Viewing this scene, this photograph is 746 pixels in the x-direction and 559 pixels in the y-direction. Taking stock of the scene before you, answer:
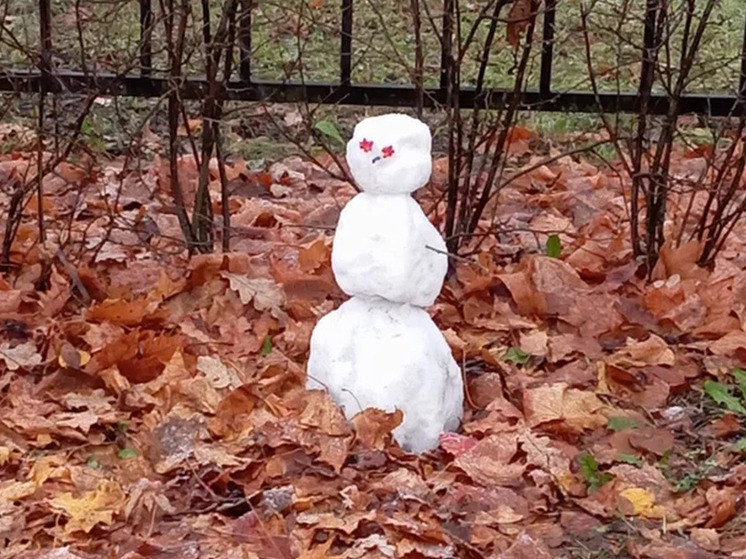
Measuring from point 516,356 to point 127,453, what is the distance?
91 cm

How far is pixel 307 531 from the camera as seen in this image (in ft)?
8.23

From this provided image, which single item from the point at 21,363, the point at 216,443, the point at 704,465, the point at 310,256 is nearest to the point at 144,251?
the point at 310,256

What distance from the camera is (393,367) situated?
2752 millimetres

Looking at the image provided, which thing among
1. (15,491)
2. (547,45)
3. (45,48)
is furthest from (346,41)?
(15,491)

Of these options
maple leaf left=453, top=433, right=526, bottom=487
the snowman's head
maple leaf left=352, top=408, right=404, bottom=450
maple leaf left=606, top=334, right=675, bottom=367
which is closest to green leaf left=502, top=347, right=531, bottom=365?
maple leaf left=606, top=334, right=675, bottom=367

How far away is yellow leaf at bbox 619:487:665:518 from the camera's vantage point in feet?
8.60

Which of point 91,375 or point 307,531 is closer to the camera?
point 307,531

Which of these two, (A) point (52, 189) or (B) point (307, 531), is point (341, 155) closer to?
(A) point (52, 189)

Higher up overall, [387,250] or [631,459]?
[387,250]

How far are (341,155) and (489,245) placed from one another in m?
1.12

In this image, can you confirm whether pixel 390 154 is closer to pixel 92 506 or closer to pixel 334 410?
pixel 334 410

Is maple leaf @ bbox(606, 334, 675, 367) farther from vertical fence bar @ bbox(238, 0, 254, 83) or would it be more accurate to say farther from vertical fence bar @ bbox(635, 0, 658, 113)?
vertical fence bar @ bbox(238, 0, 254, 83)

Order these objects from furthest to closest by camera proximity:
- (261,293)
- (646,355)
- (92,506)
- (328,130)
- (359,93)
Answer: (328,130) < (359,93) < (261,293) < (646,355) < (92,506)

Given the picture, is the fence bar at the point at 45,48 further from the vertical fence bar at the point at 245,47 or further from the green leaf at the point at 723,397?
the green leaf at the point at 723,397
